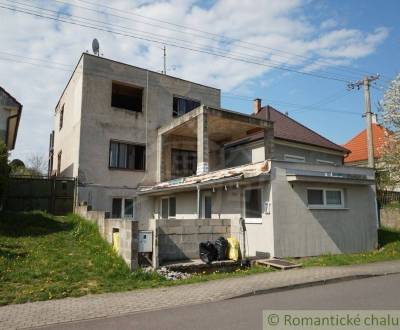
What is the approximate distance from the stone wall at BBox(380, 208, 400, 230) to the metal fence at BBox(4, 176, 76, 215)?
16.5 metres

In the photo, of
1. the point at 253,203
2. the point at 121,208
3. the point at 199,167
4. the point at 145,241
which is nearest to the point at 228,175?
the point at 253,203

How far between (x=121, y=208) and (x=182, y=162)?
15.5 ft

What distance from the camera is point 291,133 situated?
22.8m

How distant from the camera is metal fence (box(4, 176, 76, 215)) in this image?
1686 cm

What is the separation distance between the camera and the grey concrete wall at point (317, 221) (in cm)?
1209

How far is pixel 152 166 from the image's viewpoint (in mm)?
20469

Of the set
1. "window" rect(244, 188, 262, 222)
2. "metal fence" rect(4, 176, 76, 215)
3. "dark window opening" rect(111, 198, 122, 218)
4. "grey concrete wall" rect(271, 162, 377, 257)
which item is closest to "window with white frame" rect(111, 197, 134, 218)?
"dark window opening" rect(111, 198, 122, 218)

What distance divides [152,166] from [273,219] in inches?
400

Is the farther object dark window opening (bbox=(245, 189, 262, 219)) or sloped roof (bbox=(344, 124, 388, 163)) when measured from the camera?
sloped roof (bbox=(344, 124, 388, 163))

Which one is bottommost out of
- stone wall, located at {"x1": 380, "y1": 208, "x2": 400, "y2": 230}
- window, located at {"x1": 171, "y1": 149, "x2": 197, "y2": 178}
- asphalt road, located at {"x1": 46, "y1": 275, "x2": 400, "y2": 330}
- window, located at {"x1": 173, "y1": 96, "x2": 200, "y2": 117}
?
asphalt road, located at {"x1": 46, "y1": 275, "x2": 400, "y2": 330}

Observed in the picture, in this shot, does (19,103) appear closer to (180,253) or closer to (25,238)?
(25,238)

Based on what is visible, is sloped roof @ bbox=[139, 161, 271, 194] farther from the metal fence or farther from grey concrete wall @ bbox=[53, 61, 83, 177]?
grey concrete wall @ bbox=[53, 61, 83, 177]

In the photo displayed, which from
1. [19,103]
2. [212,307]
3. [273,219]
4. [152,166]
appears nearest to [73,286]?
[212,307]

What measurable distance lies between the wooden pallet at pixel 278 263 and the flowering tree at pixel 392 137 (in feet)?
37.2
